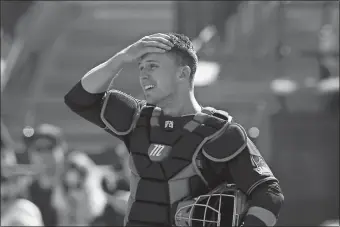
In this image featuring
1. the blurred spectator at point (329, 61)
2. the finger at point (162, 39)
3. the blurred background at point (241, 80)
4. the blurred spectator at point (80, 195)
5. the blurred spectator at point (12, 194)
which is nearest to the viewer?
the finger at point (162, 39)

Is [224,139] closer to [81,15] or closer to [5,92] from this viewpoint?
[5,92]

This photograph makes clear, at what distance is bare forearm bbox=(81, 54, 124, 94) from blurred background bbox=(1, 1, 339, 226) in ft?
16.4

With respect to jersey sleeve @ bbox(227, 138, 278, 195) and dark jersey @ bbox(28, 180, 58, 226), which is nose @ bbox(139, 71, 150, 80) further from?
dark jersey @ bbox(28, 180, 58, 226)

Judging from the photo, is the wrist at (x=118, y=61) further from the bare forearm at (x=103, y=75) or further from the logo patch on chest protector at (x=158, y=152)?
the logo patch on chest protector at (x=158, y=152)

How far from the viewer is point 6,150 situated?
30.4ft

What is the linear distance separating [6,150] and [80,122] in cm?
210

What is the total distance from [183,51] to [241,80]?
22.1ft

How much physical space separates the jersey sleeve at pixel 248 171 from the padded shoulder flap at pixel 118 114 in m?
0.46

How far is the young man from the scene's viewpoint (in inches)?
131

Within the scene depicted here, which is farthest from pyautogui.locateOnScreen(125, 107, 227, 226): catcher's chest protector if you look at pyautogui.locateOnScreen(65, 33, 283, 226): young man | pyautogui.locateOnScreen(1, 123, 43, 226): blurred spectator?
pyautogui.locateOnScreen(1, 123, 43, 226): blurred spectator

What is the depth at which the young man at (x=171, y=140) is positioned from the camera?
3.32 meters

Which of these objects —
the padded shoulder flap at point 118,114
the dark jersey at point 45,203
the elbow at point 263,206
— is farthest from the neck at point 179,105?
the dark jersey at point 45,203

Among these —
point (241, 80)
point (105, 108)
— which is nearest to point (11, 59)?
point (241, 80)

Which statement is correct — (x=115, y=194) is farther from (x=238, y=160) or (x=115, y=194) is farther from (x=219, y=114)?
(x=238, y=160)
